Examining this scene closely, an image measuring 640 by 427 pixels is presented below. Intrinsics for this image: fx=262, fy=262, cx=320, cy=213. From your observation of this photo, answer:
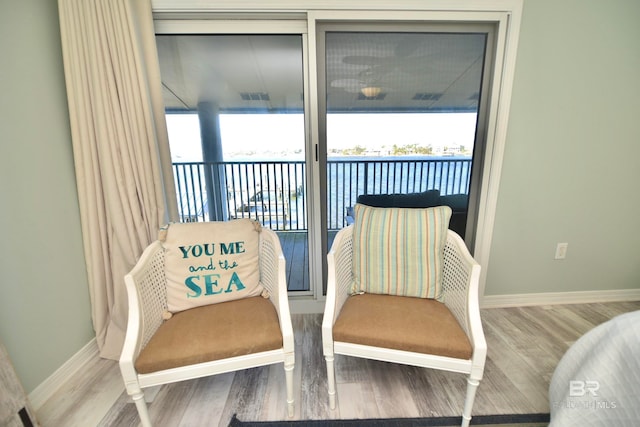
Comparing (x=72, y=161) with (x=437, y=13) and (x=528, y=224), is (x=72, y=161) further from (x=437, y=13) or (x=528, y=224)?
(x=528, y=224)

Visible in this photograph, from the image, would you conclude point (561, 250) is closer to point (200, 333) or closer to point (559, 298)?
point (559, 298)

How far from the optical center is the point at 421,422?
1.19 meters

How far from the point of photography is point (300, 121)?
5.98 ft

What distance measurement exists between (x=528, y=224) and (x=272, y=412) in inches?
81.0

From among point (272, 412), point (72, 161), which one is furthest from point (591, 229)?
point (72, 161)

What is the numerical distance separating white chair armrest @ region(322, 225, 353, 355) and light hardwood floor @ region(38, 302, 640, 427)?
38cm

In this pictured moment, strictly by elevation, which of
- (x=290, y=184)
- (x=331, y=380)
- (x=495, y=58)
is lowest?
(x=331, y=380)

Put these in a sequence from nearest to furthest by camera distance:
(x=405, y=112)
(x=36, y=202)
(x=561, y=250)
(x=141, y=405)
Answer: (x=141, y=405), (x=36, y=202), (x=405, y=112), (x=561, y=250)

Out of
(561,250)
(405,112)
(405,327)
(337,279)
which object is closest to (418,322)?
(405,327)

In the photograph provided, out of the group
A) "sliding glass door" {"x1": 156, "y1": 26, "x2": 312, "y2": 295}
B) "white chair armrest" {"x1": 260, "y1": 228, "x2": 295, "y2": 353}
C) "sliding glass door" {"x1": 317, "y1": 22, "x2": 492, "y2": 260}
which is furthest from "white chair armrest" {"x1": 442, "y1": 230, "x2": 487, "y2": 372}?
"sliding glass door" {"x1": 156, "y1": 26, "x2": 312, "y2": 295}

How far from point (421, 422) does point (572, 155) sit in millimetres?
1955

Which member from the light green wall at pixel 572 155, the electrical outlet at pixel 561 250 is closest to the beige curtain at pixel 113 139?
the light green wall at pixel 572 155

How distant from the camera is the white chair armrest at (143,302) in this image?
1015 mm

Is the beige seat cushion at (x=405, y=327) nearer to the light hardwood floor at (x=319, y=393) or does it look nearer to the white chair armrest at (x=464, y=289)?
the white chair armrest at (x=464, y=289)
